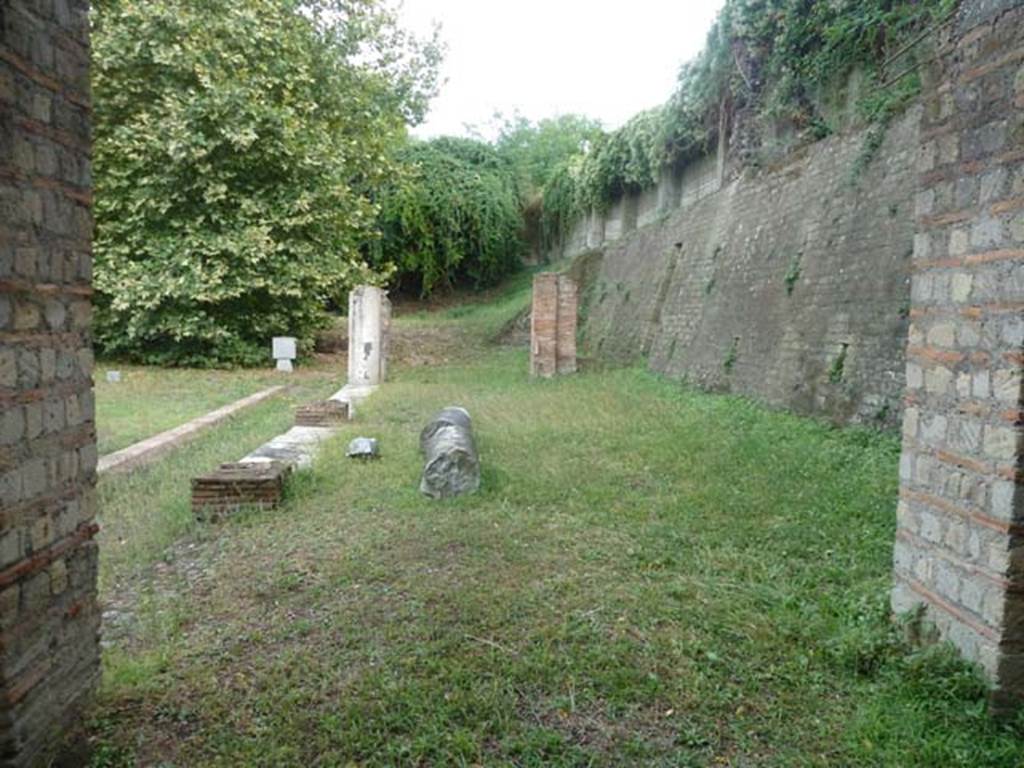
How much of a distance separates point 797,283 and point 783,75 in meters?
3.70

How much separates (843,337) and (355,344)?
8.32 metres

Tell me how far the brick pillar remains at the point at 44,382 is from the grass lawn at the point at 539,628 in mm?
406

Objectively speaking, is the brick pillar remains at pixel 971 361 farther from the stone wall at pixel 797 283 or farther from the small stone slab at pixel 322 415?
the small stone slab at pixel 322 415

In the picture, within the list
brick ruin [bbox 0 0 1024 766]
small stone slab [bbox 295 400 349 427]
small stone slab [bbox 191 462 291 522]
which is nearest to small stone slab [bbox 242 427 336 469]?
small stone slab [bbox 295 400 349 427]

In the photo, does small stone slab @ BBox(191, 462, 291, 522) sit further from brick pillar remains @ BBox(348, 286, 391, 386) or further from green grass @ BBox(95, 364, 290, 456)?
brick pillar remains @ BBox(348, 286, 391, 386)

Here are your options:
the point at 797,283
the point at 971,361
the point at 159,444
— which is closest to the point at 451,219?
the point at 797,283

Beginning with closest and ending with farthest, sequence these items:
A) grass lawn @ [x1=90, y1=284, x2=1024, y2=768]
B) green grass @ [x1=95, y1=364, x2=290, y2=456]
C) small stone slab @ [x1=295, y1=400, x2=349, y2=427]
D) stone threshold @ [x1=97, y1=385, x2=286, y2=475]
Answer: grass lawn @ [x1=90, y1=284, x2=1024, y2=768]
stone threshold @ [x1=97, y1=385, x2=286, y2=475]
green grass @ [x1=95, y1=364, x2=290, y2=456]
small stone slab @ [x1=295, y1=400, x2=349, y2=427]

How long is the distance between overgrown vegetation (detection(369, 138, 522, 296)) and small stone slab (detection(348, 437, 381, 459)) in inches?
659

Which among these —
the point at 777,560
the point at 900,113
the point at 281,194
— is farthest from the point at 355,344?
the point at 777,560

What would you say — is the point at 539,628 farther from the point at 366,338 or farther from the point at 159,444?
the point at 366,338

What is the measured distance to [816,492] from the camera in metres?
5.41

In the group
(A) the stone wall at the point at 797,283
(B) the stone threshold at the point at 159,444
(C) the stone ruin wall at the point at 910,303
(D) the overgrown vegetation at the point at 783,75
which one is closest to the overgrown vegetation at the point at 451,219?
(C) the stone ruin wall at the point at 910,303

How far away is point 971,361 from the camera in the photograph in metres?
2.91

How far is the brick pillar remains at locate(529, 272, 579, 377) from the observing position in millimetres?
13984
